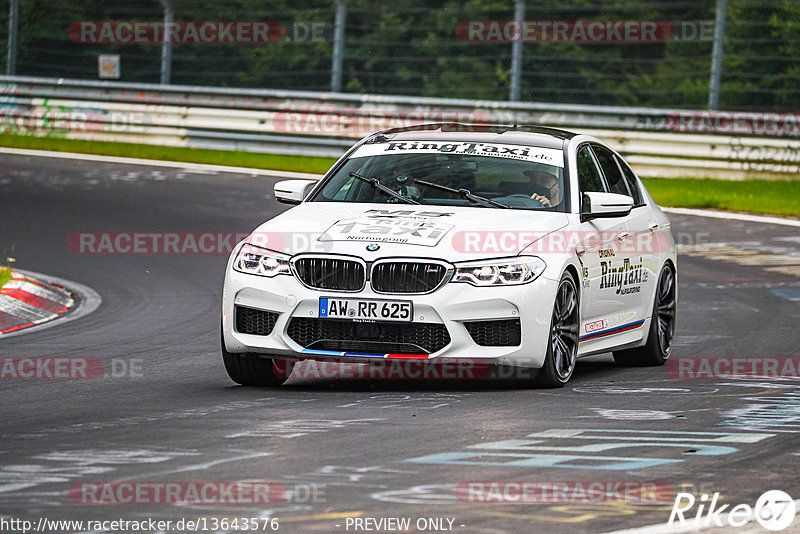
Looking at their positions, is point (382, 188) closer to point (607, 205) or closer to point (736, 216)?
point (607, 205)

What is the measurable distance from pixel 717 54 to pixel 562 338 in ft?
45.6

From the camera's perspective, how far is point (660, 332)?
1117cm

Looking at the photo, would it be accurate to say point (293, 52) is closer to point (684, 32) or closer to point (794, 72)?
point (684, 32)

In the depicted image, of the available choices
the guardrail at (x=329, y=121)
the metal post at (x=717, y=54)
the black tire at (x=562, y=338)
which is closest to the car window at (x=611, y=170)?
the black tire at (x=562, y=338)

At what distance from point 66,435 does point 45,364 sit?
2.80 meters

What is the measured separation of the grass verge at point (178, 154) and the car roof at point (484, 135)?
12917 millimetres

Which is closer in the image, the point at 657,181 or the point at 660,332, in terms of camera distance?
the point at 660,332

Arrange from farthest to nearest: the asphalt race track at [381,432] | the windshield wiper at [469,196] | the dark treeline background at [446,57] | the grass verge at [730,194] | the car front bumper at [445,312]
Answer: the dark treeline background at [446,57] < the grass verge at [730,194] < the windshield wiper at [469,196] < the car front bumper at [445,312] < the asphalt race track at [381,432]

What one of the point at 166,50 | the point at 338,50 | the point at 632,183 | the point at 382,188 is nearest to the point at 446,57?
Answer: the point at 338,50

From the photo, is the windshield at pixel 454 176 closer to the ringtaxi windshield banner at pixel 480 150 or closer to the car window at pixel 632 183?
the ringtaxi windshield banner at pixel 480 150

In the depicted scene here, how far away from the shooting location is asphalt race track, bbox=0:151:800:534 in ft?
A: 19.2

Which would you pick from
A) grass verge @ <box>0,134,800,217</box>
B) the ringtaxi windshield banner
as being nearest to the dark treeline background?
grass verge @ <box>0,134,800,217</box>

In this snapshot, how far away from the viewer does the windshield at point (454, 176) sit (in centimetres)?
983

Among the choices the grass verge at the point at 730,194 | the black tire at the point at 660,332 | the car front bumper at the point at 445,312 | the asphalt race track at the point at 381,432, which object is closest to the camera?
the asphalt race track at the point at 381,432
